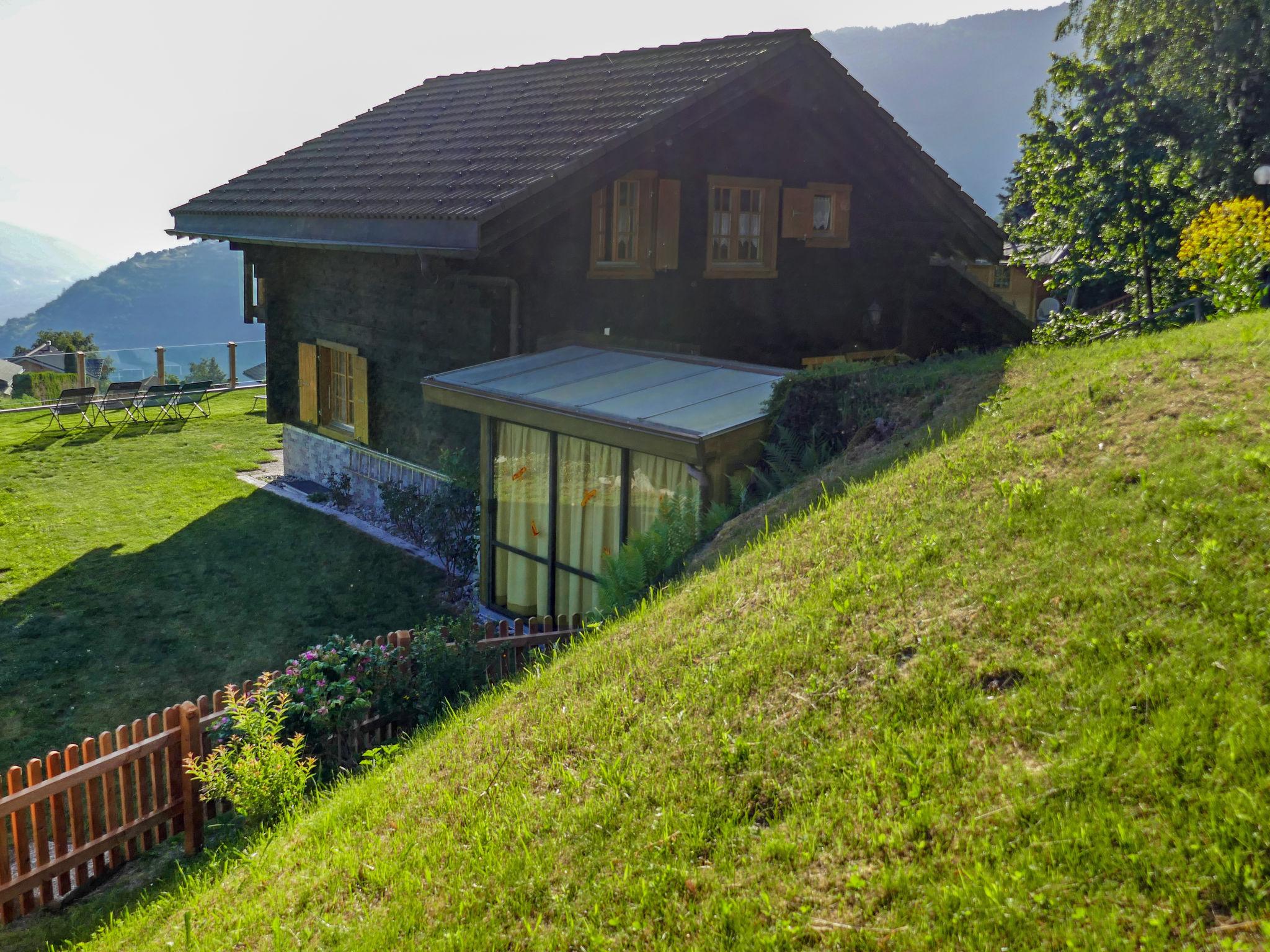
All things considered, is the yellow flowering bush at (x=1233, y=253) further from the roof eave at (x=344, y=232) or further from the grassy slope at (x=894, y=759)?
the roof eave at (x=344, y=232)

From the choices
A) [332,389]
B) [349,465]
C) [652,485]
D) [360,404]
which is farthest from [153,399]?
[652,485]

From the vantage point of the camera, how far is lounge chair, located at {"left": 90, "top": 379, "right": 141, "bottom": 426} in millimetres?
20219

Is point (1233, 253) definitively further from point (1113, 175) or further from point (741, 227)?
point (1113, 175)

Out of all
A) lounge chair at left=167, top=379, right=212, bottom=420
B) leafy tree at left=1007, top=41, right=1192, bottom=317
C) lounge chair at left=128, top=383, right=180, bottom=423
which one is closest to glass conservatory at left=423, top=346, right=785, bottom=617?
leafy tree at left=1007, top=41, right=1192, bottom=317

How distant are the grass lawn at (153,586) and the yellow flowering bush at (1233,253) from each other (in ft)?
29.5

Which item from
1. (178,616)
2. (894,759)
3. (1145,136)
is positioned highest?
(1145,136)

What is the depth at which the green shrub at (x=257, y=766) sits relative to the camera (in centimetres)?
582

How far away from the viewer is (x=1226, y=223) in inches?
482

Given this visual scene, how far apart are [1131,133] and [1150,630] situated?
16.6 meters

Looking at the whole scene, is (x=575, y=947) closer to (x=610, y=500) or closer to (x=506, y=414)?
(x=610, y=500)

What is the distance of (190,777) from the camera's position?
6254 mm

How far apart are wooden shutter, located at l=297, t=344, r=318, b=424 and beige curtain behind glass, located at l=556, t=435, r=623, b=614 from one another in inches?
272

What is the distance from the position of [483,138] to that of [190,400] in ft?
36.7

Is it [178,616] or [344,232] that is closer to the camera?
A: [178,616]
